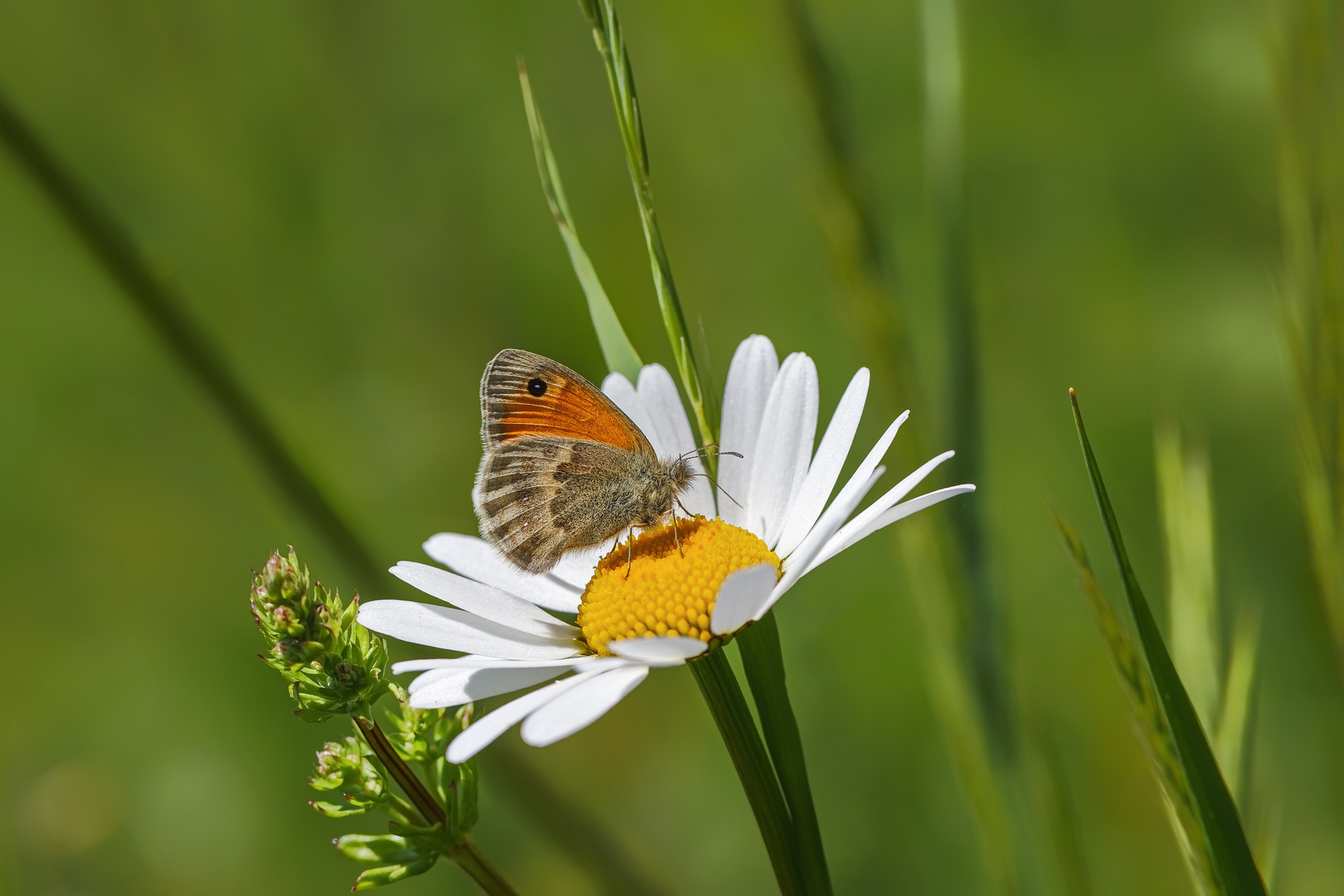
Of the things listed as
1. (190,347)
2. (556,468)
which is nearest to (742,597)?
(556,468)

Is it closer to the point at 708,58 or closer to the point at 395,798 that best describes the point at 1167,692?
the point at 395,798

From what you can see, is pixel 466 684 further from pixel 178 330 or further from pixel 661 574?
pixel 178 330

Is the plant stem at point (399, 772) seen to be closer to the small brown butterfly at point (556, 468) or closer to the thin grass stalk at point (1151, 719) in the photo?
the thin grass stalk at point (1151, 719)

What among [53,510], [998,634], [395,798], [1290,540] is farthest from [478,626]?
[53,510]

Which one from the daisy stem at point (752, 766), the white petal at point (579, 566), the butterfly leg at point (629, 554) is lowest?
the daisy stem at point (752, 766)

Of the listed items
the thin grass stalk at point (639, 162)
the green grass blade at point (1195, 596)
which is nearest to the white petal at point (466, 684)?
the thin grass stalk at point (639, 162)

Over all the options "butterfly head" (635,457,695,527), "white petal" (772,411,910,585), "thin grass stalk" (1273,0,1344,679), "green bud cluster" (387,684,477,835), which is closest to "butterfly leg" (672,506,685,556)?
"butterfly head" (635,457,695,527)
